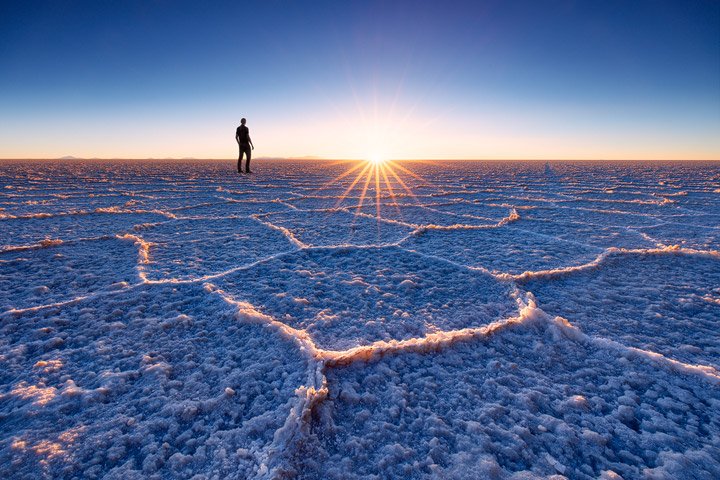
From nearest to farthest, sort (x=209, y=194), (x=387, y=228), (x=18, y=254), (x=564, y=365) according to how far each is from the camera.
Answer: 1. (x=564, y=365)
2. (x=18, y=254)
3. (x=387, y=228)
4. (x=209, y=194)

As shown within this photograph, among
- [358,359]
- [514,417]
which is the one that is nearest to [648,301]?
[514,417]

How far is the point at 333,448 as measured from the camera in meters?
0.76

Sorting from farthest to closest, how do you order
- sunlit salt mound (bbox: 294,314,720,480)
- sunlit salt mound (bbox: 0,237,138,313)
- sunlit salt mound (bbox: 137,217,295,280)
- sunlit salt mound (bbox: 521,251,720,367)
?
sunlit salt mound (bbox: 137,217,295,280) < sunlit salt mound (bbox: 0,237,138,313) < sunlit salt mound (bbox: 521,251,720,367) < sunlit salt mound (bbox: 294,314,720,480)

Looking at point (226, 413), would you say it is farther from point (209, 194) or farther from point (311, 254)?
point (209, 194)

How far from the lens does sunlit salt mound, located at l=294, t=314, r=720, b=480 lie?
28.2 inches

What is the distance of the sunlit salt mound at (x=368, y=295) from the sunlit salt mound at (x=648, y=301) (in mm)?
231

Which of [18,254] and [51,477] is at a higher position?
[18,254]

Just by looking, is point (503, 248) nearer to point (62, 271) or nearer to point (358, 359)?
point (358, 359)

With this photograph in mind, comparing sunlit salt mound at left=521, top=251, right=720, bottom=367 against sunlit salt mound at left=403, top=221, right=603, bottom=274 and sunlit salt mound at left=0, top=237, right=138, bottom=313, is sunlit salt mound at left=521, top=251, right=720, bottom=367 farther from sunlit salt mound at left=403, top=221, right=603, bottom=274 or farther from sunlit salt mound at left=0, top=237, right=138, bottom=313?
sunlit salt mound at left=0, top=237, right=138, bottom=313

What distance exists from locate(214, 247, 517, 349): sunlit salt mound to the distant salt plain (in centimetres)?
1

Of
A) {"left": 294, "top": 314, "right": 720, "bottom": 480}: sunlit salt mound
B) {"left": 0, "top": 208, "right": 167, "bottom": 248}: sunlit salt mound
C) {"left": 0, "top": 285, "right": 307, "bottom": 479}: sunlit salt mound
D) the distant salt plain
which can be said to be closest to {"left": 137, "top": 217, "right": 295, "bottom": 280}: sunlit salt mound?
the distant salt plain

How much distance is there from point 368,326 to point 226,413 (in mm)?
532

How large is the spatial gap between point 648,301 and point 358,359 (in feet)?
3.86

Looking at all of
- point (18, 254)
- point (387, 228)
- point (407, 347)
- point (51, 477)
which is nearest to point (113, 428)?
point (51, 477)
